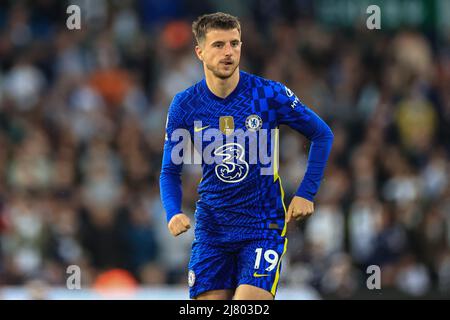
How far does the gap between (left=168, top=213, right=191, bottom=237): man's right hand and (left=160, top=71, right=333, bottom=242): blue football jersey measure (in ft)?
0.34

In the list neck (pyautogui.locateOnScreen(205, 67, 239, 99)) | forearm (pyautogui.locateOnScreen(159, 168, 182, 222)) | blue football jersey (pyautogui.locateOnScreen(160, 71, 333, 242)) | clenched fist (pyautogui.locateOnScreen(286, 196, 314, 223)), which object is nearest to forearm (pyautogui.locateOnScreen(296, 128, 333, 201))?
blue football jersey (pyautogui.locateOnScreen(160, 71, 333, 242))

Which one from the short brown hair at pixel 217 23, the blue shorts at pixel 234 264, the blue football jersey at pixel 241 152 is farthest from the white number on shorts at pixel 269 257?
the short brown hair at pixel 217 23

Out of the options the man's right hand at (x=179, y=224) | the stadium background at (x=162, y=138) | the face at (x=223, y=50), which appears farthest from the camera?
the stadium background at (x=162, y=138)

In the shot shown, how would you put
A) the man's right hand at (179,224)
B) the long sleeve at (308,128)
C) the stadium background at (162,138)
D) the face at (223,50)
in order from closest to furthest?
the man's right hand at (179,224), the face at (223,50), the long sleeve at (308,128), the stadium background at (162,138)

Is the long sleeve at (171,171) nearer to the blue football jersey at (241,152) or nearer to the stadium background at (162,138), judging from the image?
the blue football jersey at (241,152)

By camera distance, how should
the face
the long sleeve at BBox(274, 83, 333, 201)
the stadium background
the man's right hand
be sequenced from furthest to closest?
the stadium background, the long sleeve at BBox(274, 83, 333, 201), the face, the man's right hand

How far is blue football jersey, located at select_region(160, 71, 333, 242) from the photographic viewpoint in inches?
287

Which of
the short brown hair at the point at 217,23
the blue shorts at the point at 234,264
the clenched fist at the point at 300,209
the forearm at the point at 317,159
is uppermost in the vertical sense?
the short brown hair at the point at 217,23

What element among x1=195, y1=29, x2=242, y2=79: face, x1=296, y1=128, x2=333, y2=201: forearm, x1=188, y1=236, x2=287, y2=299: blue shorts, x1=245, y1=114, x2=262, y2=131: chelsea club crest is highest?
x1=195, y1=29, x2=242, y2=79: face

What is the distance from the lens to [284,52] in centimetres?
1566

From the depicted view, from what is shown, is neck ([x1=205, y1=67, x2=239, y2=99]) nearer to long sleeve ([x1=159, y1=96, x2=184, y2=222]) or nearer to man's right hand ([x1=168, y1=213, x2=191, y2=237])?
long sleeve ([x1=159, y1=96, x2=184, y2=222])

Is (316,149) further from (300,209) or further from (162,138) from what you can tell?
(162,138)

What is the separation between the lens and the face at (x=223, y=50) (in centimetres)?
721

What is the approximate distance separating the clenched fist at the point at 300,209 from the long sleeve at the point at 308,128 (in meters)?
0.05
